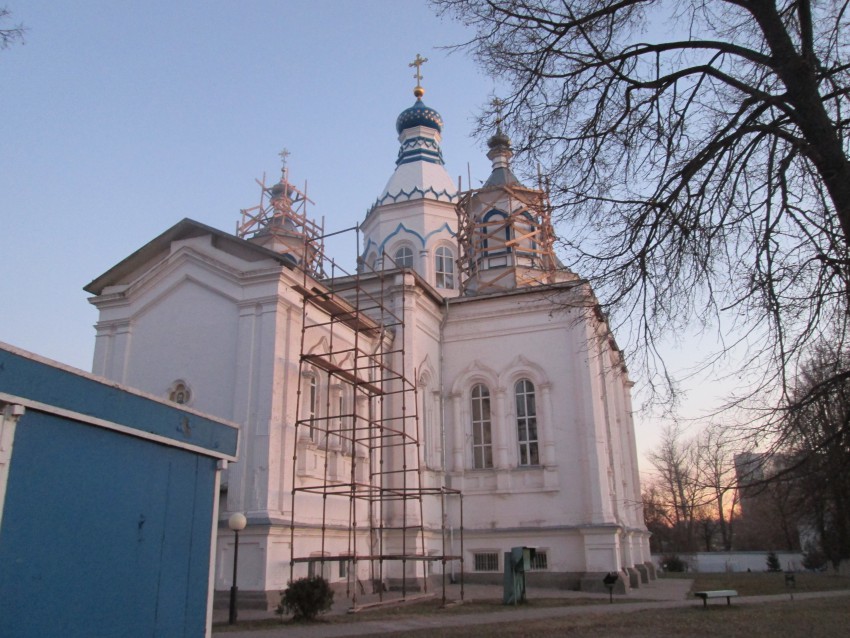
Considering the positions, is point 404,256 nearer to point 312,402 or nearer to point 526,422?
point 526,422

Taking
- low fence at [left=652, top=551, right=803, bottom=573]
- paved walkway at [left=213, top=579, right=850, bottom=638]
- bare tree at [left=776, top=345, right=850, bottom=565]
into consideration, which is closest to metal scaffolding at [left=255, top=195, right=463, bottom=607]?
paved walkway at [left=213, top=579, right=850, bottom=638]

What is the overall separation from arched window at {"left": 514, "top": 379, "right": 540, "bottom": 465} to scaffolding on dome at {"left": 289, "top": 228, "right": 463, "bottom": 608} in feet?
7.15

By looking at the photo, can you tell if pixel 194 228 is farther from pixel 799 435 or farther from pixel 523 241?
pixel 799 435

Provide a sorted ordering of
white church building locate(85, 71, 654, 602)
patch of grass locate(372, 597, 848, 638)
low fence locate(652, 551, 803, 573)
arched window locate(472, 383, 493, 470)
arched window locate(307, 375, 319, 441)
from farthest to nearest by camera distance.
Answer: low fence locate(652, 551, 803, 573) → arched window locate(472, 383, 493, 470) → arched window locate(307, 375, 319, 441) → white church building locate(85, 71, 654, 602) → patch of grass locate(372, 597, 848, 638)

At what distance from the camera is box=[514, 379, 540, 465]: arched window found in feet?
63.0

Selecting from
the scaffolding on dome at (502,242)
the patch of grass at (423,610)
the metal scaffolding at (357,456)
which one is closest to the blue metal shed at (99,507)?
the patch of grass at (423,610)

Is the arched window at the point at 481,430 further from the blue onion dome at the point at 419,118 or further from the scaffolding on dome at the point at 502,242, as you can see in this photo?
the blue onion dome at the point at 419,118

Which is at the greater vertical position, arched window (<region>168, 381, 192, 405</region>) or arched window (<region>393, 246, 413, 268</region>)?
arched window (<region>393, 246, 413, 268</region>)

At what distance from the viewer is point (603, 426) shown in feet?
63.6

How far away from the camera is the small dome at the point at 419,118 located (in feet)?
91.7

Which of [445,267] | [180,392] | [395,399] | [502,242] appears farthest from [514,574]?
[445,267]

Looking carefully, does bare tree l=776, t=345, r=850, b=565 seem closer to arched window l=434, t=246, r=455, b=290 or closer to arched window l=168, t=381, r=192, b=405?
arched window l=168, t=381, r=192, b=405

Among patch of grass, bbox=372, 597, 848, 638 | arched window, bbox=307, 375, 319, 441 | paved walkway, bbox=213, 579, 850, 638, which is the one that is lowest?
patch of grass, bbox=372, 597, 848, 638

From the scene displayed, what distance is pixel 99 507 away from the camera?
257 inches
